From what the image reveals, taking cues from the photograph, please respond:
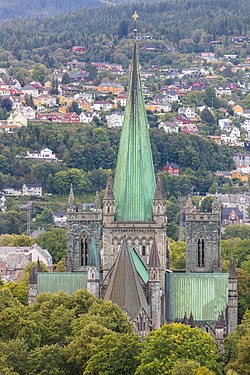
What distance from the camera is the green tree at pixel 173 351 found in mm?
74562

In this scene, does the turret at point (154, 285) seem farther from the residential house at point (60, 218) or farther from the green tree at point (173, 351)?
the residential house at point (60, 218)

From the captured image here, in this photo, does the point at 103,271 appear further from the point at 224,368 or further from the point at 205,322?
the point at 224,368

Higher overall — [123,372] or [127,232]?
[127,232]

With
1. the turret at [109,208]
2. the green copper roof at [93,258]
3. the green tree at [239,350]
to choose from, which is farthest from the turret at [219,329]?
the turret at [109,208]

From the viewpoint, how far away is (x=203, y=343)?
77.8 m

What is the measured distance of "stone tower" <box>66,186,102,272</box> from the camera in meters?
105

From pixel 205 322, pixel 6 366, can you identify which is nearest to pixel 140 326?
pixel 205 322

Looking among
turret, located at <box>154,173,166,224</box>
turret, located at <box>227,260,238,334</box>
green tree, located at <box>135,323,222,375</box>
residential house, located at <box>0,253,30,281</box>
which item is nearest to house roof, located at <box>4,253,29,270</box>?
residential house, located at <box>0,253,30,281</box>

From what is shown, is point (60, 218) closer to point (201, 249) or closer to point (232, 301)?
point (201, 249)

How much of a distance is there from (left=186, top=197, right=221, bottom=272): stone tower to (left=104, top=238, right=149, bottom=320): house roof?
13.7m

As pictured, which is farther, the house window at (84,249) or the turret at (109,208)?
the house window at (84,249)

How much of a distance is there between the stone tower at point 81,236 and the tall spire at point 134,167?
19.7 feet

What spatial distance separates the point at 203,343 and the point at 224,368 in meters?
1.74

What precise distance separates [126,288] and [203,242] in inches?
675
